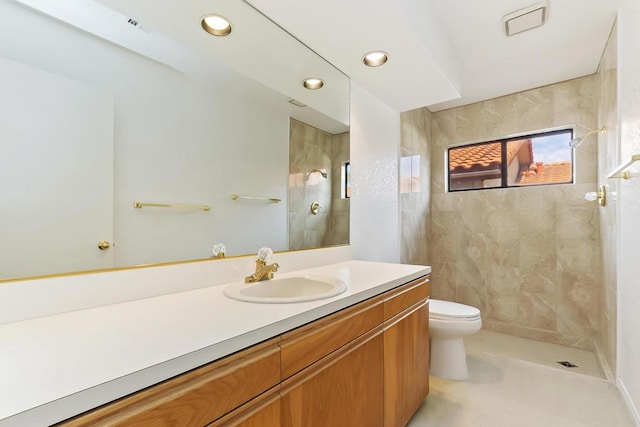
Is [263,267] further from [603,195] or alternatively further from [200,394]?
[603,195]

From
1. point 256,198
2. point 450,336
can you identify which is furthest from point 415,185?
point 256,198

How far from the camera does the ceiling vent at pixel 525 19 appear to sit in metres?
1.87

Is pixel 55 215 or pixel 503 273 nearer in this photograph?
pixel 55 215

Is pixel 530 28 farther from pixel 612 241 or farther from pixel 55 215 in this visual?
pixel 55 215

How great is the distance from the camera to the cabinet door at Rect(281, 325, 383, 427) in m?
0.87

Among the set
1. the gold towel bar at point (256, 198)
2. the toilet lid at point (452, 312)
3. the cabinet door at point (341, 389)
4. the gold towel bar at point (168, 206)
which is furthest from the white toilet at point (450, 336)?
the gold towel bar at point (168, 206)

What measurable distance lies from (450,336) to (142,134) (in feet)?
7.21

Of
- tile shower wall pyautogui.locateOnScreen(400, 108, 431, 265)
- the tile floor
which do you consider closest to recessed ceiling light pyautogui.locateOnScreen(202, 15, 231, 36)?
tile shower wall pyautogui.locateOnScreen(400, 108, 431, 265)

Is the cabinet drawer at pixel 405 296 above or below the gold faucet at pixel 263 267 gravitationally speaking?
below

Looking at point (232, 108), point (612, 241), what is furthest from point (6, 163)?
point (612, 241)

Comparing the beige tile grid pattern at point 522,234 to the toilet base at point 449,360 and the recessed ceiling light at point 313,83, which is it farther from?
the recessed ceiling light at point 313,83

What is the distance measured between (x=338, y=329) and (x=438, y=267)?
2.73 meters

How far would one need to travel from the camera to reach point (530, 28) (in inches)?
80.9

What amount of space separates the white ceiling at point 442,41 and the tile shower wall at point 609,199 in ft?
0.82
